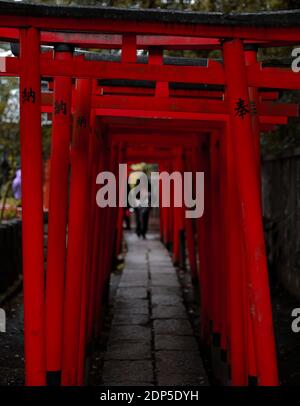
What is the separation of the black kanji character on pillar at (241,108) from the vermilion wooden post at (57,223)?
1.11 m

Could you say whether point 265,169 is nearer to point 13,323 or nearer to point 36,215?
point 13,323

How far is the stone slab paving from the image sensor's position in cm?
603

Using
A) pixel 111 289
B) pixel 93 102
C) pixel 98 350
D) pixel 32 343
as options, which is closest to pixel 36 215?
pixel 32 343

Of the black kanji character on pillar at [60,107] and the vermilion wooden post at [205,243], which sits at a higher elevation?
the black kanji character on pillar at [60,107]

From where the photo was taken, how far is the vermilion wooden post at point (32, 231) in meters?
3.38

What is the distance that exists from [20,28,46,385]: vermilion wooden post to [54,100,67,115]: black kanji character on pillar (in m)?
0.74

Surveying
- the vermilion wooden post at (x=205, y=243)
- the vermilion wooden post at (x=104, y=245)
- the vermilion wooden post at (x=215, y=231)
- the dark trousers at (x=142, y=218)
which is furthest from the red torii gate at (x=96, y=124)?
the dark trousers at (x=142, y=218)

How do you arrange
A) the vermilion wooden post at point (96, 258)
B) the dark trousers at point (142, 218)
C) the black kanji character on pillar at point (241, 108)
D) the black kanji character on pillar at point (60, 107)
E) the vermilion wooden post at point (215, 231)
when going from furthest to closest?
the dark trousers at point (142, 218) → the vermilion wooden post at point (215, 231) → the vermilion wooden post at point (96, 258) → the black kanji character on pillar at point (60, 107) → the black kanji character on pillar at point (241, 108)

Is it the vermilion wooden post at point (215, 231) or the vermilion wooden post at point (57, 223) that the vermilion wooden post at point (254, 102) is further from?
the vermilion wooden post at point (215, 231)

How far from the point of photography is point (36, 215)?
11.1ft

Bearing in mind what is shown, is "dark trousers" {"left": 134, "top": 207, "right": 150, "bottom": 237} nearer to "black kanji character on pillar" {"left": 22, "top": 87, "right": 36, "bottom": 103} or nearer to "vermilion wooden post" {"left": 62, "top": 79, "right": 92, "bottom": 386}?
"vermilion wooden post" {"left": 62, "top": 79, "right": 92, "bottom": 386}

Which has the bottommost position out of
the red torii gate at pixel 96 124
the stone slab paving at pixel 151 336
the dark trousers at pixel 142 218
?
the stone slab paving at pixel 151 336

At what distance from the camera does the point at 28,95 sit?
3422 mm

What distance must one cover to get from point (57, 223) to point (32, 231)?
62 cm
